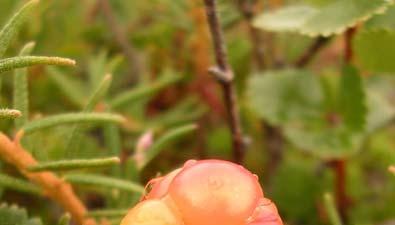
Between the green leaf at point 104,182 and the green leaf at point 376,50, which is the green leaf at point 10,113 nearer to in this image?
the green leaf at point 104,182

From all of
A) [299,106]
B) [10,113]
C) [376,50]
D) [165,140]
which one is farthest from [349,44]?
[10,113]

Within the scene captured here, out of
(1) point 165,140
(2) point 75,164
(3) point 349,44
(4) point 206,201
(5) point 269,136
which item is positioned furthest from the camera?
(5) point 269,136

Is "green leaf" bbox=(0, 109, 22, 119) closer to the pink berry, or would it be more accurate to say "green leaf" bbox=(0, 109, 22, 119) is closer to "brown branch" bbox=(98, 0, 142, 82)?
the pink berry

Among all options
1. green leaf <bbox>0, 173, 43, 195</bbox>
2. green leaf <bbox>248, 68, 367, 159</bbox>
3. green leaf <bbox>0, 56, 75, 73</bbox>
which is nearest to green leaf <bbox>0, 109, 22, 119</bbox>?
green leaf <bbox>0, 56, 75, 73</bbox>

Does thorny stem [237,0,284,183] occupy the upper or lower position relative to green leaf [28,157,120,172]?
lower

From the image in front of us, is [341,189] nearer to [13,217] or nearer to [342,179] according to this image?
[342,179]

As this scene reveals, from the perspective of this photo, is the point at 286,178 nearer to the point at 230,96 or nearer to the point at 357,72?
the point at 357,72

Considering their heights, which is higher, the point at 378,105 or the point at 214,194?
the point at 214,194
